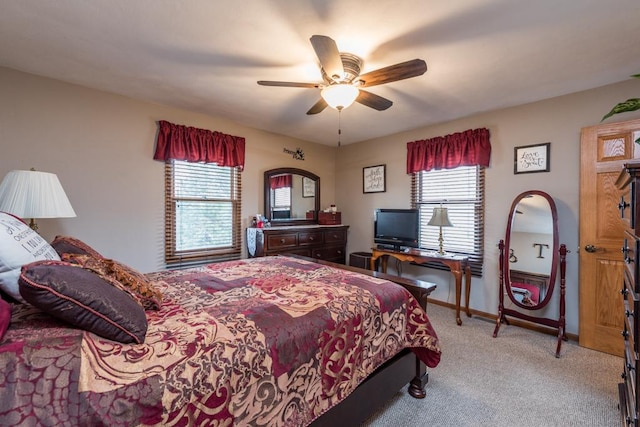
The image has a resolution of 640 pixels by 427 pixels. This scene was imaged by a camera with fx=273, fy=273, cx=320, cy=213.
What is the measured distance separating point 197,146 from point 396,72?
2530mm

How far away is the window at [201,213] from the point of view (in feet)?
10.9

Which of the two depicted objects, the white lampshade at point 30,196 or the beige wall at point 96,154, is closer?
the white lampshade at point 30,196

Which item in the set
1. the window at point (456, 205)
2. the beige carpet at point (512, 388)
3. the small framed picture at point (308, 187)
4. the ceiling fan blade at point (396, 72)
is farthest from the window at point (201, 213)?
the beige carpet at point (512, 388)

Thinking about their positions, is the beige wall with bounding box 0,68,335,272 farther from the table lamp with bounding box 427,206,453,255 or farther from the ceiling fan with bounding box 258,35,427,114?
the table lamp with bounding box 427,206,453,255

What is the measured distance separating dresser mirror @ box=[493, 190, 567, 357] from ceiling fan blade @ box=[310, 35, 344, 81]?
2.47 m

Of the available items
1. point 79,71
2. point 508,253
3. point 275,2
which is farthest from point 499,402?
point 79,71

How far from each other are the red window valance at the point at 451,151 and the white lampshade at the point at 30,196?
3.83 meters

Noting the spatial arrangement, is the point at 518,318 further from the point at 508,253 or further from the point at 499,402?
the point at 499,402

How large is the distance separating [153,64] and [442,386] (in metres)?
3.40

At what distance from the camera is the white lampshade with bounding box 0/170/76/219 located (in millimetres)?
1921

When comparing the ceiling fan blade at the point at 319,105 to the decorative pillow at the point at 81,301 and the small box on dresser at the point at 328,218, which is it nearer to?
the decorative pillow at the point at 81,301

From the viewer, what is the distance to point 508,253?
3010 mm

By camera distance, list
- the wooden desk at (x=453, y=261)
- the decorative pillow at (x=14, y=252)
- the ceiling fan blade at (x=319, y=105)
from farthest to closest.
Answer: the wooden desk at (x=453, y=261), the ceiling fan blade at (x=319, y=105), the decorative pillow at (x=14, y=252)

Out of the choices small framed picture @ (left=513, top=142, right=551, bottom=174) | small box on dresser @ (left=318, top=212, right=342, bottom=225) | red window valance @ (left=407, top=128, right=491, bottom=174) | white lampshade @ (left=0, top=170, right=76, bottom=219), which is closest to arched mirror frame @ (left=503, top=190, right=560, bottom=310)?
small framed picture @ (left=513, top=142, right=551, bottom=174)
